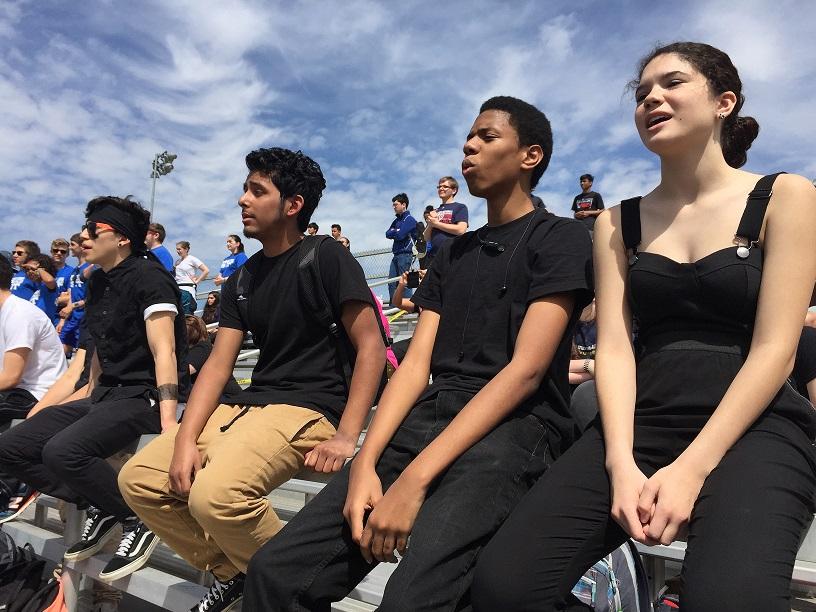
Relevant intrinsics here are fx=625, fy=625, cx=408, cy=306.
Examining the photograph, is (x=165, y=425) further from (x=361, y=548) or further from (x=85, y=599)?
(x=361, y=548)

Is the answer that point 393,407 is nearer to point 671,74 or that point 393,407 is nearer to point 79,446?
point 671,74

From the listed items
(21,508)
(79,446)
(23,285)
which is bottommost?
(21,508)

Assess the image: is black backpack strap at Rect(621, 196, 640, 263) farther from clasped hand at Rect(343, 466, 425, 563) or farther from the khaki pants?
the khaki pants

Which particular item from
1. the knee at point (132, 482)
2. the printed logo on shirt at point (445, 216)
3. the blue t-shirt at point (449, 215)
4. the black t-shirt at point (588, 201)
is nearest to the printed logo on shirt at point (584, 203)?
the black t-shirt at point (588, 201)

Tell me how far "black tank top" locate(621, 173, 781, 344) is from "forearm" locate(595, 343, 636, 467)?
5.5 inches

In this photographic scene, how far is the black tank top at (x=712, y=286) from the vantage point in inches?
62.6

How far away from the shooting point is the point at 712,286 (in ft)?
5.26

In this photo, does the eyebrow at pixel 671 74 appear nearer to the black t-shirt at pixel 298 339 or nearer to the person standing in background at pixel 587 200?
the black t-shirt at pixel 298 339

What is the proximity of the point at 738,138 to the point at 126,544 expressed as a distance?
296 centimetres

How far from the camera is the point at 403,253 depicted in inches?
379

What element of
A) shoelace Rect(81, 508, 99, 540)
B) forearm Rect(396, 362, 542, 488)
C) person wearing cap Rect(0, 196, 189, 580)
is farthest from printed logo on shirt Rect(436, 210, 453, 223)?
forearm Rect(396, 362, 542, 488)

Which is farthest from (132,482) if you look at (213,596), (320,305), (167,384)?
(320,305)

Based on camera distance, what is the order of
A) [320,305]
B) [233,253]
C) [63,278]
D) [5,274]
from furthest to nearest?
[233,253]
[63,278]
[5,274]
[320,305]

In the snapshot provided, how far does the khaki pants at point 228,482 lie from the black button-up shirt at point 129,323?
76 centimetres
